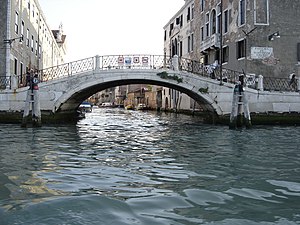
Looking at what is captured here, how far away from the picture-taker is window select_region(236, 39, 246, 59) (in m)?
18.6

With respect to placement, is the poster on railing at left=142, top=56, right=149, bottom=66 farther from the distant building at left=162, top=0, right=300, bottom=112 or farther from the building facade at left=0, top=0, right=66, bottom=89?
the building facade at left=0, top=0, right=66, bottom=89

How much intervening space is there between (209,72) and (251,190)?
14220mm

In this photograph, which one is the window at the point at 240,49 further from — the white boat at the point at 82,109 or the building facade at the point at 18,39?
the building facade at the point at 18,39

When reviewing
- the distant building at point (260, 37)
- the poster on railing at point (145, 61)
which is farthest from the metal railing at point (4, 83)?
the distant building at point (260, 37)

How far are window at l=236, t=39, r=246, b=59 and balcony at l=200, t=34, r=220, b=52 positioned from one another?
2040 mm

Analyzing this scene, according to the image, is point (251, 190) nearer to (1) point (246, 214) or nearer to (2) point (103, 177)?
(1) point (246, 214)

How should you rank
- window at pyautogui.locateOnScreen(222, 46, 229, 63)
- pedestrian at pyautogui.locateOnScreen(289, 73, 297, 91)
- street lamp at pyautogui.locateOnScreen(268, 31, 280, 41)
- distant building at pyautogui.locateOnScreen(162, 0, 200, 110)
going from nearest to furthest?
pedestrian at pyautogui.locateOnScreen(289, 73, 297, 91)
street lamp at pyautogui.locateOnScreen(268, 31, 280, 41)
window at pyautogui.locateOnScreen(222, 46, 229, 63)
distant building at pyautogui.locateOnScreen(162, 0, 200, 110)

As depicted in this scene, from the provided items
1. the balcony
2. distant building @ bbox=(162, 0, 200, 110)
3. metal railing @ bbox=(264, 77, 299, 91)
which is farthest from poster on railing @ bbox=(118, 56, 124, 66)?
distant building @ bbox=(162, 0, 200, 110)

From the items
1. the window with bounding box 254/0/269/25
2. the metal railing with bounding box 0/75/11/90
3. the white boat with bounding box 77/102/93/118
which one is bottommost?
the white boat with bounding box 77/102/93/118

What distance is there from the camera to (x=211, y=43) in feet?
70.7

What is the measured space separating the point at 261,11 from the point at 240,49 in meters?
2.10

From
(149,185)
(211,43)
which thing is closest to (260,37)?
(211,43)

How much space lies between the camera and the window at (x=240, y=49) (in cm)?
1863

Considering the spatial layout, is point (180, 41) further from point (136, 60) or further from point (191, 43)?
point (136, 60)
